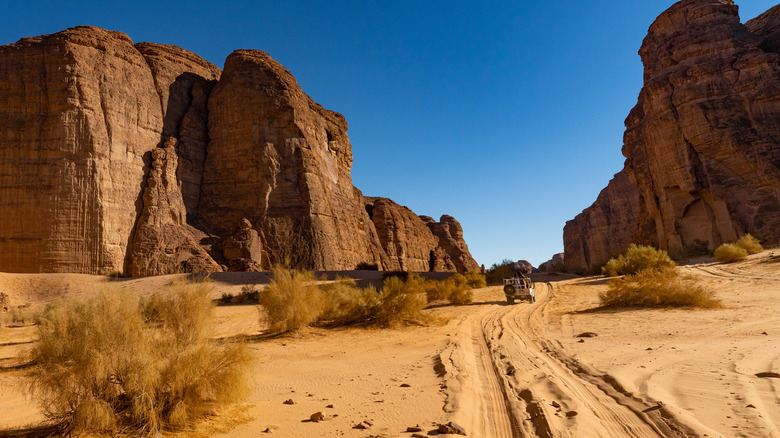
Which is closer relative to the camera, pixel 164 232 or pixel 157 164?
pixel 164 232

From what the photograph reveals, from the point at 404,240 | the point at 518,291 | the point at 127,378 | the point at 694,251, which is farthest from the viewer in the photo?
the point at 404,240

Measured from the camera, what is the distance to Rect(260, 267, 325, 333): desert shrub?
10.4 meters

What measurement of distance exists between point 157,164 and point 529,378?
3081 centimetres

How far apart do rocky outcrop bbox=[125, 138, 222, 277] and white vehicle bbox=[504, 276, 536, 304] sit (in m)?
18.6

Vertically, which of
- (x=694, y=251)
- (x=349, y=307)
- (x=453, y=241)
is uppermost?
(x=453, y=241)

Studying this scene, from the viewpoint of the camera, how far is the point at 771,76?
32750 mm

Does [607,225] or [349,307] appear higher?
[607,225]

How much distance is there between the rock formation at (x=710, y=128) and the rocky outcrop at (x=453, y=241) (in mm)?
27947

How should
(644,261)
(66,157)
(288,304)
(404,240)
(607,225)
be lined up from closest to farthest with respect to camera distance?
(288,304), (644,261), (66,157), (404,240), (607,225)

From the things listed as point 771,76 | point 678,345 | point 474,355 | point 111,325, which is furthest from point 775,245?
point 111,325

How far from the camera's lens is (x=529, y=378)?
5328 millimetres

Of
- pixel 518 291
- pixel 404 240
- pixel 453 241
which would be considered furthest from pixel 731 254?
pixel 453 241

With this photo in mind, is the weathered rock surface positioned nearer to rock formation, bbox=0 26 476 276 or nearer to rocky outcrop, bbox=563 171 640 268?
rock formation, bbox=0 26 476 276

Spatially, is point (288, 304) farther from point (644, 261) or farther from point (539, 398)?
point (644, 261)
